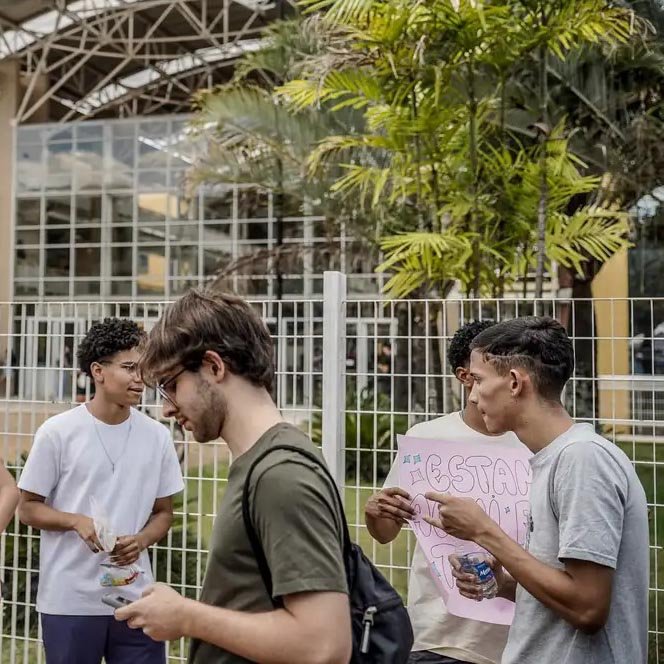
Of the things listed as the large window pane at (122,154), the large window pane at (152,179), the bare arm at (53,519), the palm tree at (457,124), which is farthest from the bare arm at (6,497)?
the large window pane at (122,154)

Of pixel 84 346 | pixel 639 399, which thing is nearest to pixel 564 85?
pixel 639 399

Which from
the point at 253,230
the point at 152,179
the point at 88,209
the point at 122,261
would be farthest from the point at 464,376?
the point at 88,209

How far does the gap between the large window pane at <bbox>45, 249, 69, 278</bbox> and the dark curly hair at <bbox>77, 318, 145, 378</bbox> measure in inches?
848

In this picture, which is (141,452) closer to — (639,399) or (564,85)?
(639,399)

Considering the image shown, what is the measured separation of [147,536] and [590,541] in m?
1.93

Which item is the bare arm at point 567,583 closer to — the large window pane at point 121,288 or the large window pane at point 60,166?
the large window pane at point 121,288

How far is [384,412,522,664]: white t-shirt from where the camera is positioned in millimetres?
2623

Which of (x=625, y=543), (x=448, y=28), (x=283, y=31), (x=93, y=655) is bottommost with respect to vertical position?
(x=93, y=655)

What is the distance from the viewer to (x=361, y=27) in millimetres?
5422

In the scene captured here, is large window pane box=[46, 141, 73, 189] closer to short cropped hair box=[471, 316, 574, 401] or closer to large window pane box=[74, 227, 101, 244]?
large window pane box=[74, 227, 101, 244]

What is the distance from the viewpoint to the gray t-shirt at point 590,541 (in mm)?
1807

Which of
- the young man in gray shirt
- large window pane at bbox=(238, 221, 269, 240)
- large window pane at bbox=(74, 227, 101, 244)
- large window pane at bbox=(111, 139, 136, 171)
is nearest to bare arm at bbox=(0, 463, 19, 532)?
the young man in gray shirt

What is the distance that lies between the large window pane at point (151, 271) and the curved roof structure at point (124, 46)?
4636 mm

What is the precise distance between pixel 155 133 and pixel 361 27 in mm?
18418
